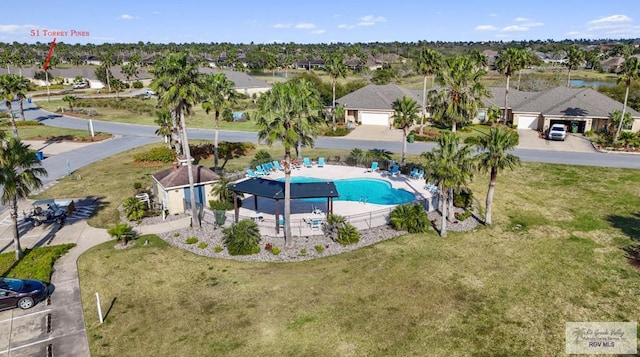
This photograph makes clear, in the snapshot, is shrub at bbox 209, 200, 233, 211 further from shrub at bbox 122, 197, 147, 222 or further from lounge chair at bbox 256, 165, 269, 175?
lounge chair at bbox 256, 165, 269, 175

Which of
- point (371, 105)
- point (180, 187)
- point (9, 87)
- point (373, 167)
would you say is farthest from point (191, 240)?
point (371, 105)

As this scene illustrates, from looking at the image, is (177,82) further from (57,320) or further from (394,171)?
(394,171)

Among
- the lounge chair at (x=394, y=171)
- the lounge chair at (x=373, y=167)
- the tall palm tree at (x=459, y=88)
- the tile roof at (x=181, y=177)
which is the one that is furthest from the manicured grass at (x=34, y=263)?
the tall palm tree at (x=459, y=88)

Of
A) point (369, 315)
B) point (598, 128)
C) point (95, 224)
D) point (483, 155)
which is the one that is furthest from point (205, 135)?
point (598, 128)

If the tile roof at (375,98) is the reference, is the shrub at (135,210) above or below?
below

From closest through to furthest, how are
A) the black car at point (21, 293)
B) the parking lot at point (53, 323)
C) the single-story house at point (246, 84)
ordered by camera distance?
the parking lot at point (53, 323), the black car at point (21, 293), the single-story house at point (246, 84)

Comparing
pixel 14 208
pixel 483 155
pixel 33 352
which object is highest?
pixel 483 155

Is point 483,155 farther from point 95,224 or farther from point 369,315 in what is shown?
point 95,224

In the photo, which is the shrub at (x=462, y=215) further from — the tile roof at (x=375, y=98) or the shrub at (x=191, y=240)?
the tile roof at (x=375, y=98)
